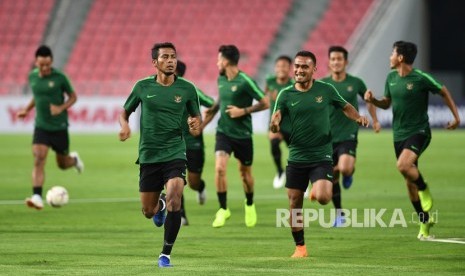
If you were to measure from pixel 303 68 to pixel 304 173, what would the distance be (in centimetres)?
118

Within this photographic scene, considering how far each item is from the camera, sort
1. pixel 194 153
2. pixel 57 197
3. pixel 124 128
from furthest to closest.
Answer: pixel 57 197 < pixel 194 153 < pixel 124 128

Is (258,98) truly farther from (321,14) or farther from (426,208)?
(321,14)

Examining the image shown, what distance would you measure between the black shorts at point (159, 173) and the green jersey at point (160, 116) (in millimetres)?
69

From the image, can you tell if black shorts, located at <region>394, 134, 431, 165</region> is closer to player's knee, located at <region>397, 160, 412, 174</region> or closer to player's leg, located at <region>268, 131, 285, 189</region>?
player's knee, located at <region>397, 160, 412, 174</region>

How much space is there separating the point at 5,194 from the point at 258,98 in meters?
6.67

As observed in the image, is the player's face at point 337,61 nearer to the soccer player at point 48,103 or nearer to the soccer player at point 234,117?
the soccer player at point 234,117

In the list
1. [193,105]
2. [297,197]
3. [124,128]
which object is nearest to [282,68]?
[297,197]

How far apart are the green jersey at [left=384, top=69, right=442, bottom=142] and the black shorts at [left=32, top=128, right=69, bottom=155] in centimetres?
645

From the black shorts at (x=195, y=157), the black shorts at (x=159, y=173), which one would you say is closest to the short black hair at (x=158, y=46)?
the black shorts at (x=159, y=173)

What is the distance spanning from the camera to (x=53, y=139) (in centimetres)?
1928

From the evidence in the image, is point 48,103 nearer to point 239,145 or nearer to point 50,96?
point 50,96

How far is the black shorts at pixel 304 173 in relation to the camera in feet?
42.5

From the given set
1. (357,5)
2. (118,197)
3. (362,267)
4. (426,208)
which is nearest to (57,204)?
(118,197)

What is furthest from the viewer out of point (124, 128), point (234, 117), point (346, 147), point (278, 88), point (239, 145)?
point (278, 88)
